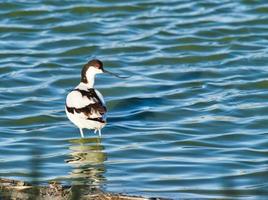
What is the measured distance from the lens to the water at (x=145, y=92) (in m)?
10.7

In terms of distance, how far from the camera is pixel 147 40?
18109mm

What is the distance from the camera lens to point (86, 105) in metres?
12.2

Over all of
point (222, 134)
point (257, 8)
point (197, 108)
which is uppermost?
point (257, 8)

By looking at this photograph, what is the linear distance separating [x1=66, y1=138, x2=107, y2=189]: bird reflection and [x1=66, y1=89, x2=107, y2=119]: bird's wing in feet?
1.41

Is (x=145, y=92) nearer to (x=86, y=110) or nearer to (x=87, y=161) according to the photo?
(x=86, y=110)

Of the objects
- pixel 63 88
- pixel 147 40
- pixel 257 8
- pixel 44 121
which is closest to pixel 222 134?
pixel 44 121

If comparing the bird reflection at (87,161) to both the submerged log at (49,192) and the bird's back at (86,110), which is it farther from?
the submerged log at (49,192)

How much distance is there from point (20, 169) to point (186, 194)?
7.08 feet

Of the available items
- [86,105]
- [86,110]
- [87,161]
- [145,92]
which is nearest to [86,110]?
[86,110]

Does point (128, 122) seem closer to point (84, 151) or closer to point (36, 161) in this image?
point (84, 151)

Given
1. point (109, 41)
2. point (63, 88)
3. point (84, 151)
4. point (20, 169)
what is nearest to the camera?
point (20, 169)

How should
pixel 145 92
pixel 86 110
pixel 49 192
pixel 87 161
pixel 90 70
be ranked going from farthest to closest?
pixel 145 92, pixel 90 70, pixel 86 110, pixel 87 161, pixel 49 192

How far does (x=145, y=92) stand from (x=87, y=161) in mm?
3775

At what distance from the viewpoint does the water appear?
10.7 metres
